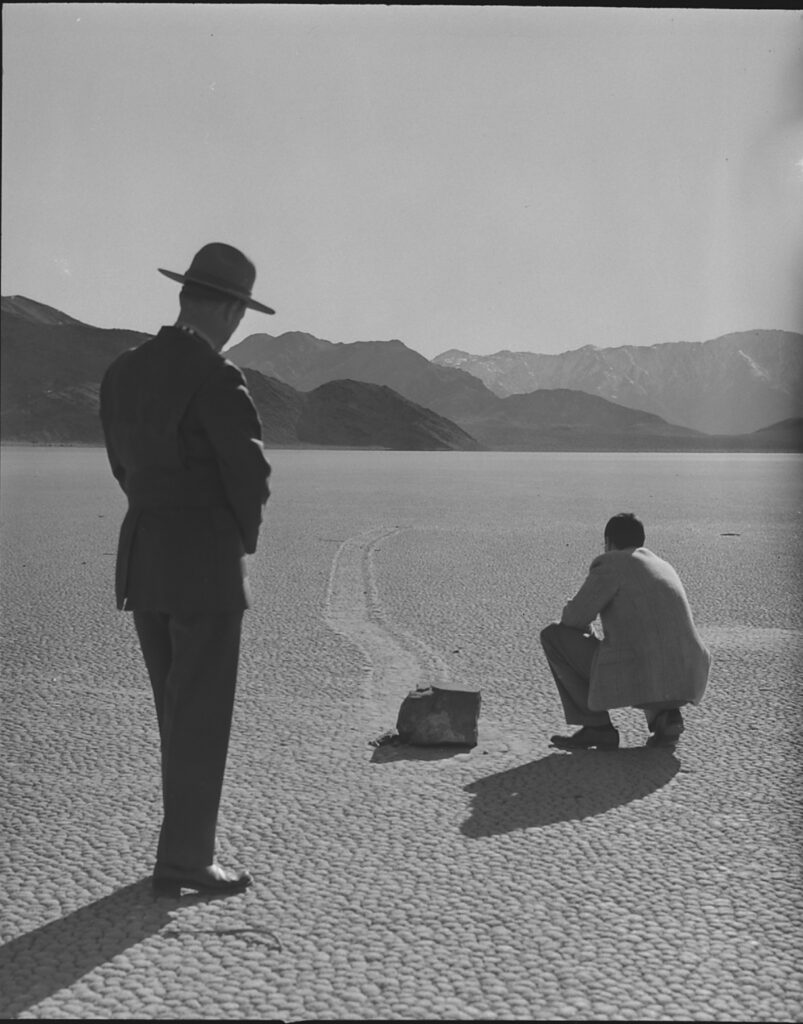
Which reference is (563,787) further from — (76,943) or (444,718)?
(76,943)

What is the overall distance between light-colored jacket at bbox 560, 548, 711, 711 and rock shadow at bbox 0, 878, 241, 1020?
7.92 feet

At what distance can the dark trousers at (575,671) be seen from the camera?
19.1 ft

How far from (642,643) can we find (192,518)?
2.66 metres

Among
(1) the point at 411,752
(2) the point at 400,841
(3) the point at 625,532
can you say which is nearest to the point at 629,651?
(3) the point at 625,532

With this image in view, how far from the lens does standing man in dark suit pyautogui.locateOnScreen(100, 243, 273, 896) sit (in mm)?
3664

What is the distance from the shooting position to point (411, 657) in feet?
26.8

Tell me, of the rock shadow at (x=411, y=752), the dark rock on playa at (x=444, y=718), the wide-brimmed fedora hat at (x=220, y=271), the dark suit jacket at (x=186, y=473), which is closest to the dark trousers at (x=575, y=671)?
the dark rock on playa at (x=444, y=718)

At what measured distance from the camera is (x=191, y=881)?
389 centimetres

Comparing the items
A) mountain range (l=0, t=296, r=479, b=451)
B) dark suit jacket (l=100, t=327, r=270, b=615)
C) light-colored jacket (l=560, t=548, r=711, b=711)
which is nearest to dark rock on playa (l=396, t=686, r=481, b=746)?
light-colored jacket (l=560, t=548, r=711, b=711)

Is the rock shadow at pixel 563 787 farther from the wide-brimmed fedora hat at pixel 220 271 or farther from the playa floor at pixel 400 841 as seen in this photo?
the wide-brimmed fedora hat at pixel 220 271

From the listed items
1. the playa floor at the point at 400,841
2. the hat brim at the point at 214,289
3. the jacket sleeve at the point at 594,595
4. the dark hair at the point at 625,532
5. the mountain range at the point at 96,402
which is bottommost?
the playa floor at the point at 400,841

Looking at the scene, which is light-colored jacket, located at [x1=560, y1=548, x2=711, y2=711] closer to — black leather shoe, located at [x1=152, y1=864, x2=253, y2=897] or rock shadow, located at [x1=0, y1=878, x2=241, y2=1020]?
black leather shoe, located at [x1=152, y1=864, x2=253, y2=897]

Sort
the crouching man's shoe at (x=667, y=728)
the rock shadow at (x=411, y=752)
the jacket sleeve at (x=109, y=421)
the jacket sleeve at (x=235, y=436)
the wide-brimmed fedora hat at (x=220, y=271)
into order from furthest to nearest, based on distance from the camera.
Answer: the crouching man's shoe at (x=667, y=728)
the rock shadow at (x=411, y=752)
the jacket sleeve at (x=109, y=421)
the wide-brimmed fedora hat at (x=220, y=271)
the jacket sleeve at (x=235, y=436)

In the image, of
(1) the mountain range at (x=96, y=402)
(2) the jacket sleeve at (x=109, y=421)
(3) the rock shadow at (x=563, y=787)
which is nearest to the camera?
(2) the jacket sleeve at (x=109, y=421)
